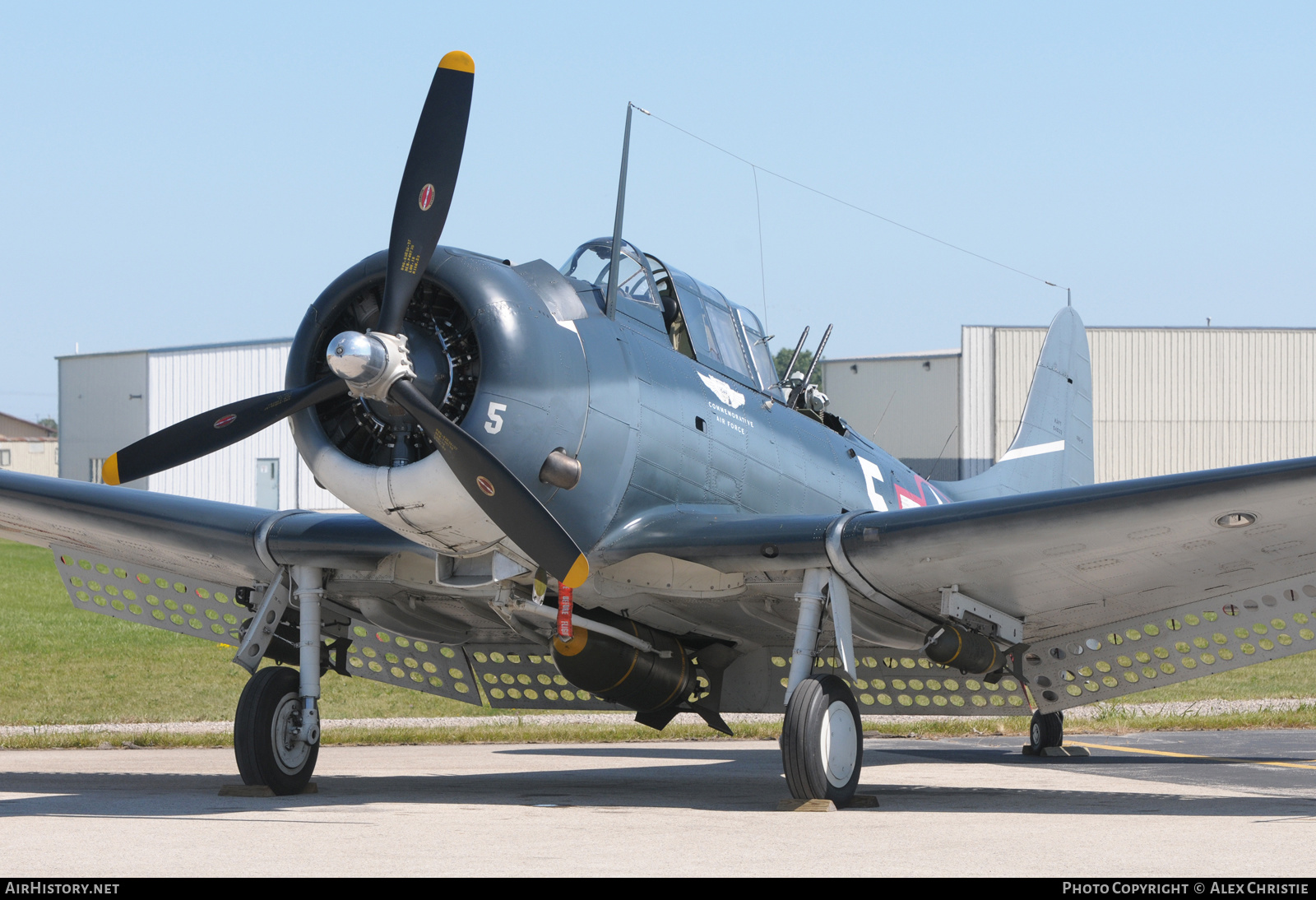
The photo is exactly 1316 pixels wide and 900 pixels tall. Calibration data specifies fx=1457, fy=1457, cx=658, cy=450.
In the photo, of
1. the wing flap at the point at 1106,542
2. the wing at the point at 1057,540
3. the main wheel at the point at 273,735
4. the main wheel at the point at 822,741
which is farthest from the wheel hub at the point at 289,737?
the wing flap at the point at 1106,542

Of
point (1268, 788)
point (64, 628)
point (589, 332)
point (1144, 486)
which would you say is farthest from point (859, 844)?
point (64, 628)

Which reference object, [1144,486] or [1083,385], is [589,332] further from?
[1083,385]

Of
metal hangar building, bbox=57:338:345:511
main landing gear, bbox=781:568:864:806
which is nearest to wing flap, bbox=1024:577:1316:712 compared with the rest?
main landing gear, bbox=781:568:864:806

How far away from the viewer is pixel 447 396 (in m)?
8.38

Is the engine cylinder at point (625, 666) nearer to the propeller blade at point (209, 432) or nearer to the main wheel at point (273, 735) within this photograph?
the main wheel at point (273, 735)

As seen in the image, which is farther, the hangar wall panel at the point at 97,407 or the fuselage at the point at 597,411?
the hangar wall panel at the point at 97,407

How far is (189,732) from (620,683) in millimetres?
7421

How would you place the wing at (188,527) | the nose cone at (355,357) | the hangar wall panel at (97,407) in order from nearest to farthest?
the nose cone at (355,357) → the wing at (188,527) → the hangar wall panel at (97,407)

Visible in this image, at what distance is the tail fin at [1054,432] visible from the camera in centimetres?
1491

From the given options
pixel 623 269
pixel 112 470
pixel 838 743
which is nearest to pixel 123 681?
pixel 112 470

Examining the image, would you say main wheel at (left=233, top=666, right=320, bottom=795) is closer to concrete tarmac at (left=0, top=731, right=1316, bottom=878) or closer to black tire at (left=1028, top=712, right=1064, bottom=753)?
concrete tarmac at (left=0, top=731, right=1316, bottom=878)

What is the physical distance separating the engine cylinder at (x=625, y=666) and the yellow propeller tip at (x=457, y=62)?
12.2 feet

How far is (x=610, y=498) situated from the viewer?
9062mm

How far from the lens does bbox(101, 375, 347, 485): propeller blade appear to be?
8414 mm
